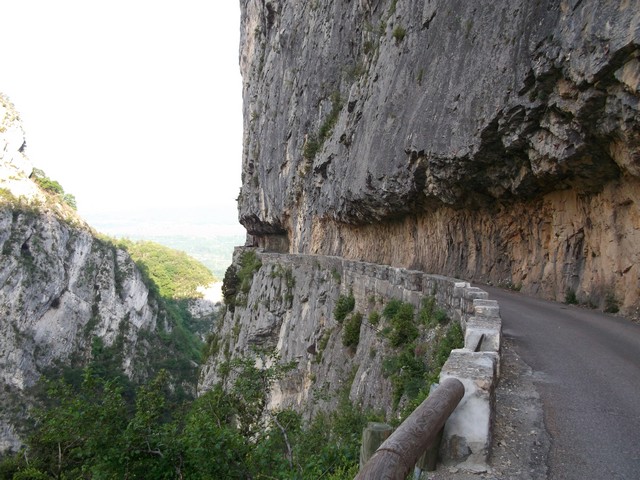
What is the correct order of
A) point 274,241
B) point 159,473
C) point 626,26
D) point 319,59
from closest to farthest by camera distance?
point 626,26
point 159,473
point 319,59
point 274,241

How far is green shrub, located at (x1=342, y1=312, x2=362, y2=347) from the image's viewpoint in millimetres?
14586

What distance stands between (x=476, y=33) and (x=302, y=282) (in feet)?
45.8

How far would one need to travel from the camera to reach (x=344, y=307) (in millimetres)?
16688

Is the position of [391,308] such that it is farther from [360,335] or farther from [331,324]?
[331,324]

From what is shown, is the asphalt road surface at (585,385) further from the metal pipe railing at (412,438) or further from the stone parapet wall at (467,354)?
the metal pipe railing at (412,438)

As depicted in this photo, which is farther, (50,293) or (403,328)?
(50,293)

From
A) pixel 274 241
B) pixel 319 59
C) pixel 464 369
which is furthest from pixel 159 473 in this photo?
pixel 274 241

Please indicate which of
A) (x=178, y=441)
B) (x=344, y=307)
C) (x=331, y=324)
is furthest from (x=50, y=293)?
(x=178, y=441)

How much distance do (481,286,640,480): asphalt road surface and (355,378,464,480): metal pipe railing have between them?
98 cm

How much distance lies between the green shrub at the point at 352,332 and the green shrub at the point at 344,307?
1498 mm

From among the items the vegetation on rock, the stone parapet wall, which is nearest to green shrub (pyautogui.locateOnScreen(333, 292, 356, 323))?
the stone parapet wall

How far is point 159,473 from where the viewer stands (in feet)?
30.1

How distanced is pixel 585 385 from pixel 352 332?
9312mm

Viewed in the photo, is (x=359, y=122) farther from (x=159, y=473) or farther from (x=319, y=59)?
(x=159, y=473)
